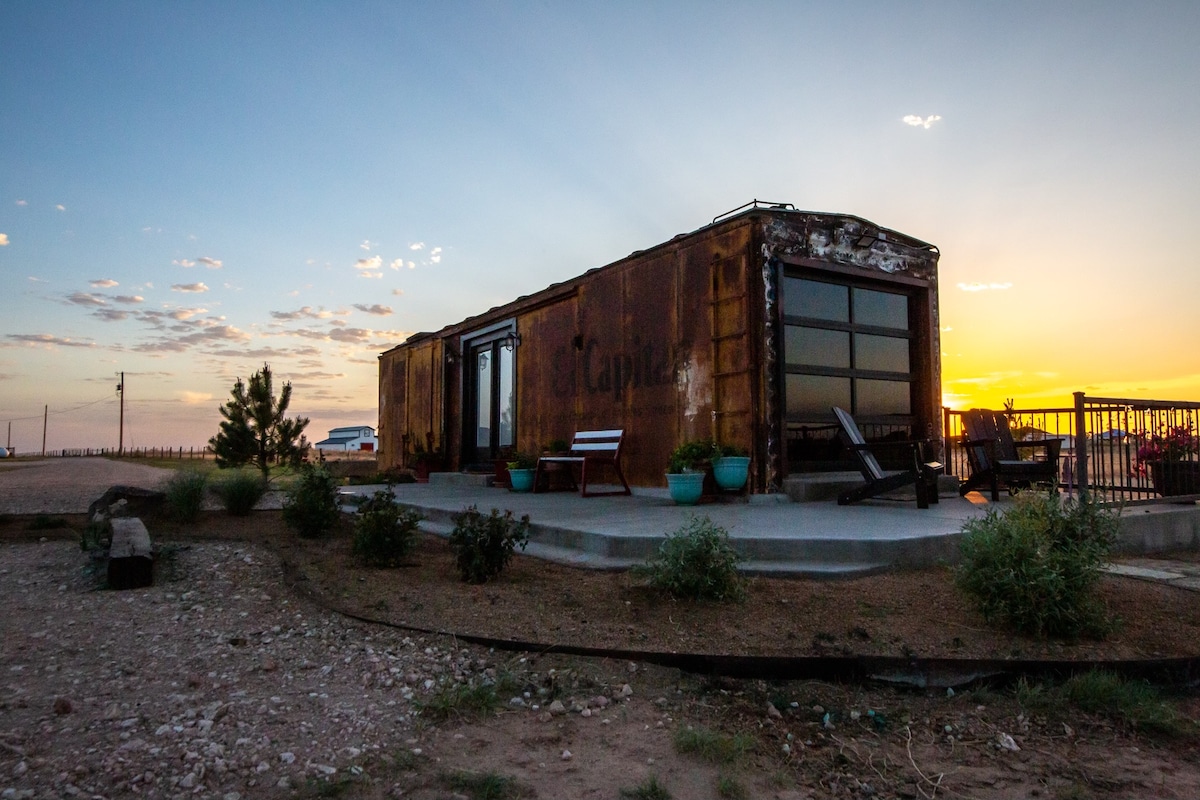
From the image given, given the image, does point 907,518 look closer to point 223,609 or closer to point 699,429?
point 699,429

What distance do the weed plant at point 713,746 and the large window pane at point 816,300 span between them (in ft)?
17.8

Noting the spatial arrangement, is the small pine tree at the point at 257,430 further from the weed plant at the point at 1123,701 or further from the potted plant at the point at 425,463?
the weed plant at the point at 1123,701

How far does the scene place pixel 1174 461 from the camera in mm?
6719

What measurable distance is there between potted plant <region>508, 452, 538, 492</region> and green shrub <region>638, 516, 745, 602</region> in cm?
555

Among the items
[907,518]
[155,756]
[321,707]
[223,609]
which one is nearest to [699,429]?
[907,518]

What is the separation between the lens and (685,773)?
233 cm

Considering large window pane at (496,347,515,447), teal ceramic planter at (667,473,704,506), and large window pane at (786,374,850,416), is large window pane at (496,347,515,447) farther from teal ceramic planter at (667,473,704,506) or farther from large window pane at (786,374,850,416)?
large window pane at (786,374,850,416)

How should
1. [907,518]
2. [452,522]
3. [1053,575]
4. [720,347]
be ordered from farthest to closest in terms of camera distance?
[720,347]
[452,522]
[907,518]
[1053,575]

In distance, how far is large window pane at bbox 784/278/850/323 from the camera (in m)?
7.48

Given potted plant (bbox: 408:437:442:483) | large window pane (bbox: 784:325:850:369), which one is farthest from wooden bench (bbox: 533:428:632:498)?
potted plant (bbox: 408:437:442:483)

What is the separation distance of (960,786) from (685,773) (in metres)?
0.87

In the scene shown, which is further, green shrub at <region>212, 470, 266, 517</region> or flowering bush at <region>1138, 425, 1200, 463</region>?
green shrub at <region>212, 470, 266, 517</region>

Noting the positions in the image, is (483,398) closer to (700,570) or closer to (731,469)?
(731,469)

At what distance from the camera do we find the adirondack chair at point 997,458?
22.1ft
